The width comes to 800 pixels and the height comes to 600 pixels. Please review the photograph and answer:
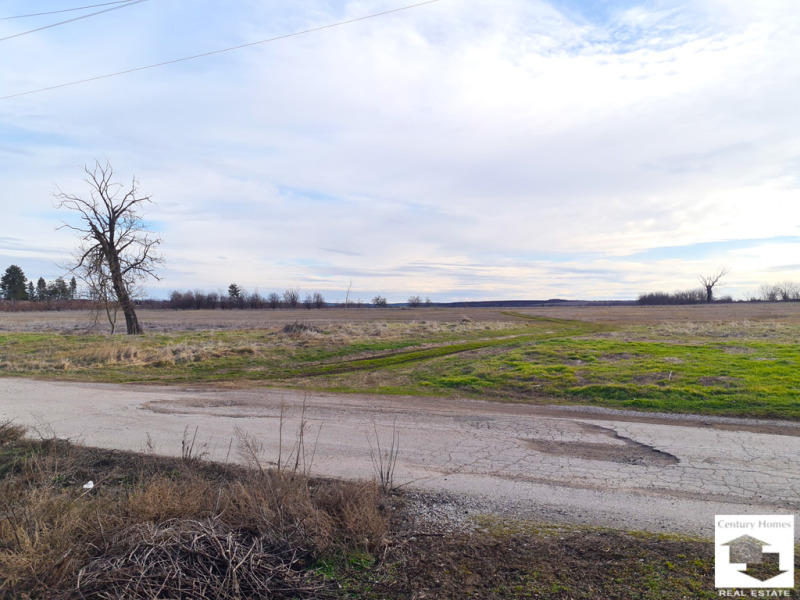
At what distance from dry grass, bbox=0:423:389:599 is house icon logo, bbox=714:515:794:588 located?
282 cm

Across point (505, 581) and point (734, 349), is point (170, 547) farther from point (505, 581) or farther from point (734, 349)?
point (734, 349)

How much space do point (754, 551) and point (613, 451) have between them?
3418 millimetres

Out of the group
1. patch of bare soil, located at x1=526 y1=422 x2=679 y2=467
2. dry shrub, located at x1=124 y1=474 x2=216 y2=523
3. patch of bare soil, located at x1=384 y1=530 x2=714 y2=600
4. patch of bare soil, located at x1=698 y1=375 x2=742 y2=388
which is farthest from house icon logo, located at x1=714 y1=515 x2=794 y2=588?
patch of bare soil, located at x1=698 y1=375 x2=742 y2=388

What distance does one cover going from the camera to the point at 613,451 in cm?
772

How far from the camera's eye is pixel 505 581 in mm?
3941

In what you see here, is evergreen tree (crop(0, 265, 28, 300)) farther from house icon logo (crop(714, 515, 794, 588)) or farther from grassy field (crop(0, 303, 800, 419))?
house icon logo (crop(714, 515, 794, 588))

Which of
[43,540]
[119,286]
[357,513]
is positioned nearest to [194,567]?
[43,540]

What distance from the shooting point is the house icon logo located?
12.7 feet

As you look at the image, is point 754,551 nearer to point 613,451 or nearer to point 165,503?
point 613,451

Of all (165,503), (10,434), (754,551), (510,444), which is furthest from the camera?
(510,444)

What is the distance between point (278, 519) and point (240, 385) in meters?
11.1

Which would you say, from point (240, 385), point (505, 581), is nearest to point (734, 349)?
Result: point (240, 385)

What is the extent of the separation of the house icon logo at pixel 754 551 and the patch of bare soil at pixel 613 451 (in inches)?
80.3

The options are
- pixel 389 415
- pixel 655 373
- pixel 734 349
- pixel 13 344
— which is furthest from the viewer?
pixel 13 344
